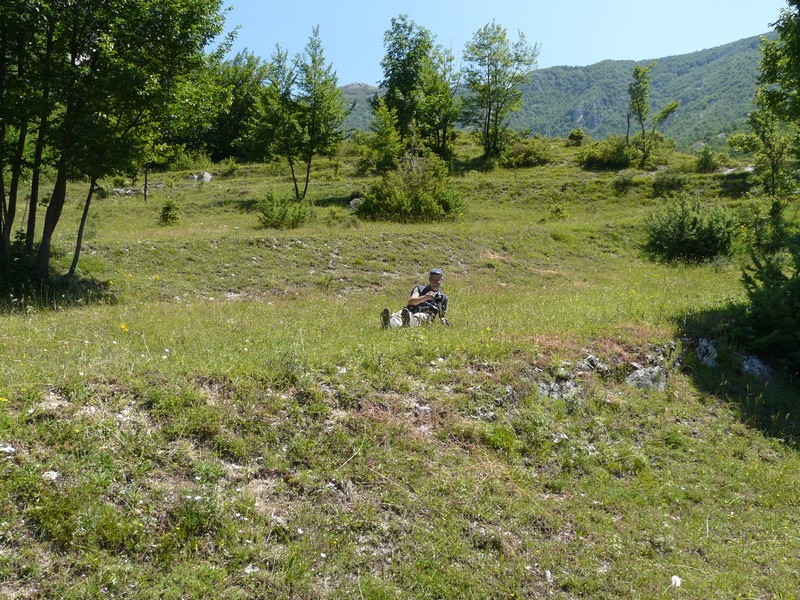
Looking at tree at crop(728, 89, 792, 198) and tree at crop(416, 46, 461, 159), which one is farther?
tree at crop(416, 46, 461, 159)

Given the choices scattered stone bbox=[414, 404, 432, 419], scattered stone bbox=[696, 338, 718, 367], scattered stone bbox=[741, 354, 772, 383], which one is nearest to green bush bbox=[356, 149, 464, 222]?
scattered stone bbox=[696, 338, 718, 367]

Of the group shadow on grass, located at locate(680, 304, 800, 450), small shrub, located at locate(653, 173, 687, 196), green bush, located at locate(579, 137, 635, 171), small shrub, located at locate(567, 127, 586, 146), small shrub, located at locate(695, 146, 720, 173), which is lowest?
shadow on grass, located at locate(680, 304, 800, 450)

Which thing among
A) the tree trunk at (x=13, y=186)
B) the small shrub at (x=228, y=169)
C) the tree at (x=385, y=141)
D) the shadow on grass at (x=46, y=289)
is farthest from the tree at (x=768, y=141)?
the small shrub at (x=228, y=169)

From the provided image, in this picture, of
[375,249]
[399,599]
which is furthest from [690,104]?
[399,599]

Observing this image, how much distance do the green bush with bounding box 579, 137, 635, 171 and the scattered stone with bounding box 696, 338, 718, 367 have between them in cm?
3529

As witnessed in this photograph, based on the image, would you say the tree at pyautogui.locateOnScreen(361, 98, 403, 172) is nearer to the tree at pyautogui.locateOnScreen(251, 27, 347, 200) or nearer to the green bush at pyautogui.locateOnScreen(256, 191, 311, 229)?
the tree at pyautogui.locateOnScreen(251, 27, 347, 200)

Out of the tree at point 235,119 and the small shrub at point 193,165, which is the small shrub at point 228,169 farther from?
the tree at point 235,119

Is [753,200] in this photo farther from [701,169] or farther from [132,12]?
[132,12]

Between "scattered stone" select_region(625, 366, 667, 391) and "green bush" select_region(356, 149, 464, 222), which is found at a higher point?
"green bush" select_region(356, 149, 464, 222)

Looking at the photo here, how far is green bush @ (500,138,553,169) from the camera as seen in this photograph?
47188 mm

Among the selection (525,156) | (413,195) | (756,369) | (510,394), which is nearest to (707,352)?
(756,369)

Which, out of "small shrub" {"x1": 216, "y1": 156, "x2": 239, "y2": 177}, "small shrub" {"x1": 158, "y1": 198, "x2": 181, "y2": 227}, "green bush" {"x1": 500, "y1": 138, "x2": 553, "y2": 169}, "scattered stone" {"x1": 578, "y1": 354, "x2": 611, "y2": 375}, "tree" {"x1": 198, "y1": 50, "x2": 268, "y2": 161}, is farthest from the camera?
"tree" {"x1": 198, "y1": 50, "x2": 268, "y2": 161}

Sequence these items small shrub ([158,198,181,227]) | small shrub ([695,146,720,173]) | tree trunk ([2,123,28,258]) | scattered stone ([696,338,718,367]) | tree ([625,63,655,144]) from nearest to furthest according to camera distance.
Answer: scattered stone ([696,338,718,367]) → tree trunk ([2,123,28,258]) → small shrub ([158,198,181,227]) → small shrub ([695,146,720,173]) → tree ([625,63,655,144])

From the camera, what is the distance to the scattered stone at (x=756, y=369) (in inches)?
378
